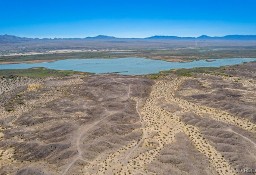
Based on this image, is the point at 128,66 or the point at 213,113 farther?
the point at 128,66

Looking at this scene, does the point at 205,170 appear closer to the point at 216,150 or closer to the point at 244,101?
the point at 216,150

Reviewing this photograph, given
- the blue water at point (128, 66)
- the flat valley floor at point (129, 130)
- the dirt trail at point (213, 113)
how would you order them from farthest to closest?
the blue water at point (128, 66)
the dirt trail at point (213, 113)
the flat valley floor at point (129, 130)

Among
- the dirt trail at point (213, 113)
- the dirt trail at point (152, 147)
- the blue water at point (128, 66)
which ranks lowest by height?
the blue water at point (128, 66)

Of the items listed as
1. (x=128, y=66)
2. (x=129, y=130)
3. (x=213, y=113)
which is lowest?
(x=128, y=66)

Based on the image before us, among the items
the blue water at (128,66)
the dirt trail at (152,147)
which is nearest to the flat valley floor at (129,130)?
the dirt trail at (152,147)

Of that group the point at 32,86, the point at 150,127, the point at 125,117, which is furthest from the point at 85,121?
the point at 32,86

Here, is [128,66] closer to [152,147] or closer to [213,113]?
[213,113]

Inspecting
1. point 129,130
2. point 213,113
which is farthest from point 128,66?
point 129,130

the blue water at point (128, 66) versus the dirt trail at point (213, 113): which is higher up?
the dirt trail at point (213, 113)

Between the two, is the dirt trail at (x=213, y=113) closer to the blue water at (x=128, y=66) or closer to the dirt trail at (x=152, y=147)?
the dirt trail at (x=152, y=147)
